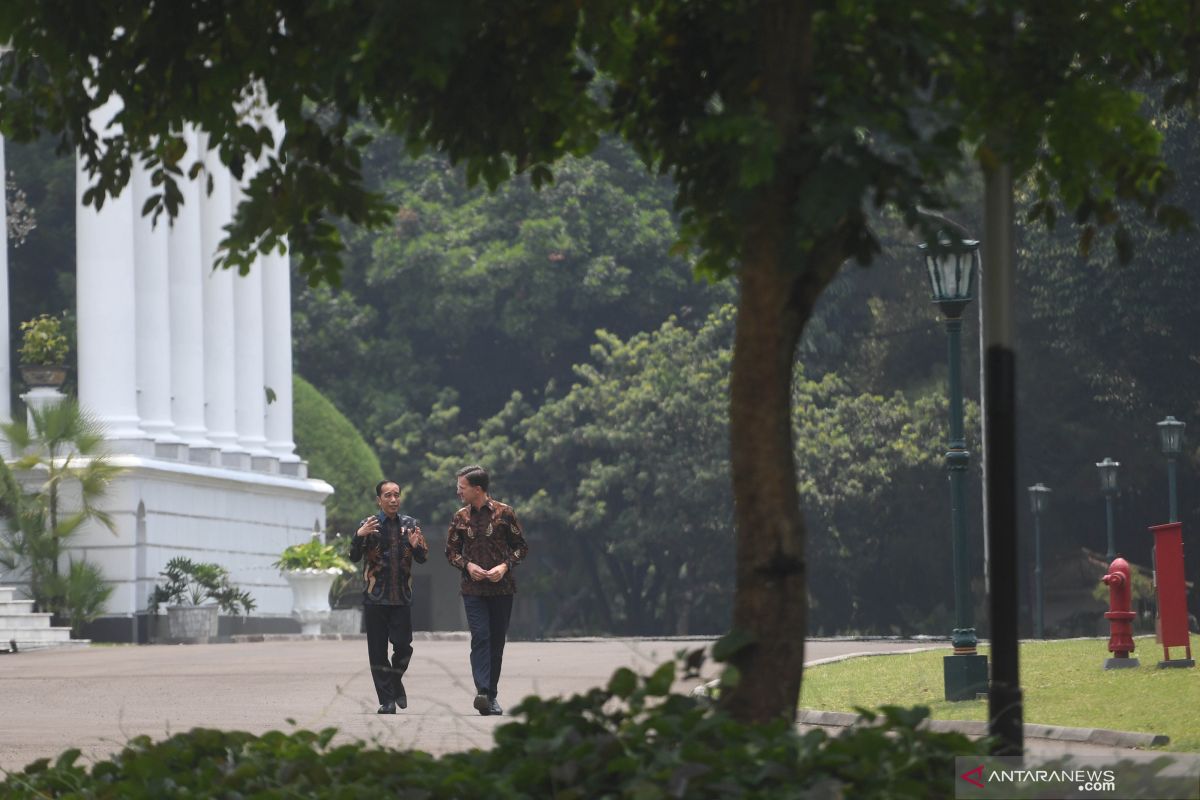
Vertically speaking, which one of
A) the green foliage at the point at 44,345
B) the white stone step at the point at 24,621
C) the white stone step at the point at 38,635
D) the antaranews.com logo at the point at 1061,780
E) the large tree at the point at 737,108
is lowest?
the antaranews.com logo at the point at 1061,780

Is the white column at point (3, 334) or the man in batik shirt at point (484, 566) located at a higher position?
the white column at point (3, 334)

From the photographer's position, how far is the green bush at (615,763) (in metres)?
7.59

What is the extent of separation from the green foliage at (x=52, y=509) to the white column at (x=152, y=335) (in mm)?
3735

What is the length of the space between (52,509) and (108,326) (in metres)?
4.42

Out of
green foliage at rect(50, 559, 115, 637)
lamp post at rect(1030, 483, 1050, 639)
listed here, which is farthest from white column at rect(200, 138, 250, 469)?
lamp post at rect(1030, 483, 1050, 639)

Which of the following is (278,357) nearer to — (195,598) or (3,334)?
(3,334)

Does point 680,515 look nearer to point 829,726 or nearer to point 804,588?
point 829,726

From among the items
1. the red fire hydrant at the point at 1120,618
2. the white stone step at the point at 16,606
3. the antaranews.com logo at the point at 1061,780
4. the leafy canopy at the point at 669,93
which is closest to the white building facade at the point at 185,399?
the white stone step at the point at 16,606

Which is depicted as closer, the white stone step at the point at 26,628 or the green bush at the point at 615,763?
the green bush at the point at 615,763

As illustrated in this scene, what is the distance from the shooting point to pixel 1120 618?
2188cm

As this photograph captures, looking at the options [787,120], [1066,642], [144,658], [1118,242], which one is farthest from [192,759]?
[1066,642]

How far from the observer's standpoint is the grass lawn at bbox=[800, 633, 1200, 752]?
51.4 ft

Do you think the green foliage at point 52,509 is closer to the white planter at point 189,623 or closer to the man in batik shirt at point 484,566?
the white planter at point 189,623

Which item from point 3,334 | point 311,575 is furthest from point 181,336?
point 311,575
